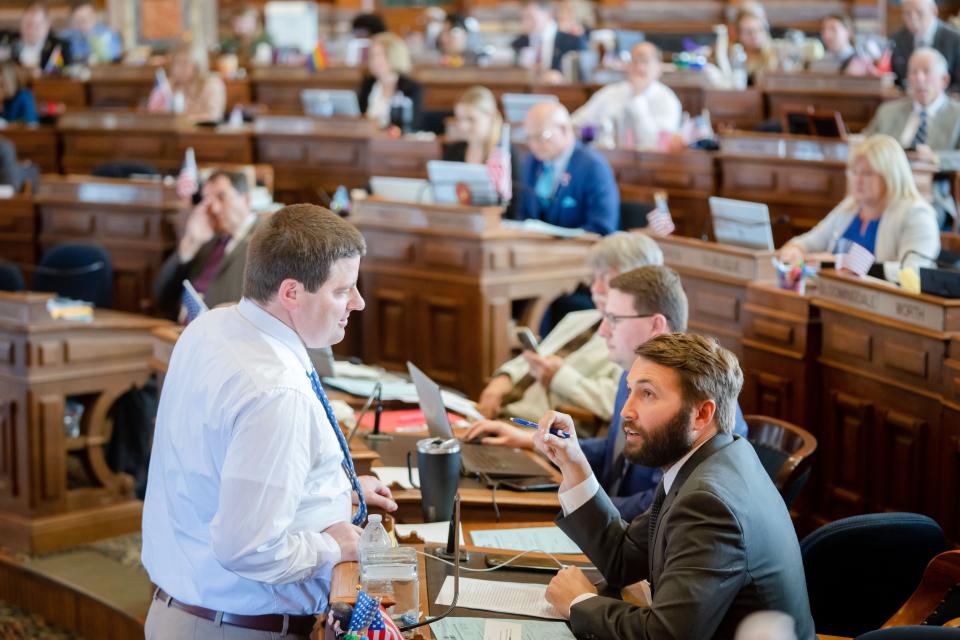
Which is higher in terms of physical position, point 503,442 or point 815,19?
point 815,19

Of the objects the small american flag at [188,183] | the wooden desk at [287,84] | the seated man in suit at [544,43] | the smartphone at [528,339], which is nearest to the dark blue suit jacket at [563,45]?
the seated man in suit at [544,43]

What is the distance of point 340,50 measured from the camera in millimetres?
11914

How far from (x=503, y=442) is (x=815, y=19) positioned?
942cm

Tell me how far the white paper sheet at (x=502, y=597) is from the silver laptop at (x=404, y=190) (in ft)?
12.2

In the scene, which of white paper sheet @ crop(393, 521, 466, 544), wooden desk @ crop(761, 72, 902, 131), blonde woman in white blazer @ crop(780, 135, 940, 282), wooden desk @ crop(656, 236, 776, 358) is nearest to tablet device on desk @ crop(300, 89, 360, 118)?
wooden desk @ crop(761, 72, 902, 131)

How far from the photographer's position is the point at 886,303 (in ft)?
12.3

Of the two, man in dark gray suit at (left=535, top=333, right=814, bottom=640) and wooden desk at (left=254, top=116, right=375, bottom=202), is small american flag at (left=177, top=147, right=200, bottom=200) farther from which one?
man in dark gray suit at (left=535, top=333, right=814, bottom=640)

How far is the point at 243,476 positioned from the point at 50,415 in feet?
9.61

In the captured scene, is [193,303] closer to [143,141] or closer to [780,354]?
[780,354]

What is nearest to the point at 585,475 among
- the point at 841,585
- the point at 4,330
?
the point at 841,585

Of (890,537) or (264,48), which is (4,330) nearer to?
(890,537)

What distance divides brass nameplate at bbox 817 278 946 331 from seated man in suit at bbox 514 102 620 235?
1727 mm

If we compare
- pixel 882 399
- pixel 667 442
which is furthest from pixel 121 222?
pixel 667 442

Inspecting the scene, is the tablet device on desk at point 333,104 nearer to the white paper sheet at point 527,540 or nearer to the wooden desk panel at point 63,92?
the wooden desk panel at point 63,92
